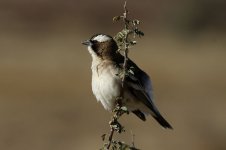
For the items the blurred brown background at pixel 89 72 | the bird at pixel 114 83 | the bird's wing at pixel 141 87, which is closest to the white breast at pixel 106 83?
the bird at pixel 114 83

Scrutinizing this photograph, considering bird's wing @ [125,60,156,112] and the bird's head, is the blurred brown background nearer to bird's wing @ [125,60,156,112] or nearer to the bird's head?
the bird's head

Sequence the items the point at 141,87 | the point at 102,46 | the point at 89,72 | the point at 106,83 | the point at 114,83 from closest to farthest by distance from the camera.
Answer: the point at 114,83 → the point at 106,83 → the point at 141,87 → the point at 102,46 → the point at 89,72

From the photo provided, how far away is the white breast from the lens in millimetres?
8094

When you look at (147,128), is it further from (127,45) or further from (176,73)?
(127,45)

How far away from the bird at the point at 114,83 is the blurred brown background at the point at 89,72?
9755 millimetres

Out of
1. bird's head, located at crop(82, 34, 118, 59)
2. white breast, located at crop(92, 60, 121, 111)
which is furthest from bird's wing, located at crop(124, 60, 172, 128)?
bird's head, located at crop(82, 34, 118, 59)

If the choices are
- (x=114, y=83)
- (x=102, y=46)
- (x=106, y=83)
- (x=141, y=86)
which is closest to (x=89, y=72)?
(x=102, y=46)

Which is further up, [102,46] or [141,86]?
[102,46]

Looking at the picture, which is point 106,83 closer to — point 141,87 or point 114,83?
point 114,83

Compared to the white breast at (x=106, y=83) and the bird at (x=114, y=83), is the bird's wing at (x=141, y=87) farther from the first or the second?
the white breast at (x=106, y=83)

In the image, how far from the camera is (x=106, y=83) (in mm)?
8203

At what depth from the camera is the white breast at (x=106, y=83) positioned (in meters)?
8.09

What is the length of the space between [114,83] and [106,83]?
0.44 ft

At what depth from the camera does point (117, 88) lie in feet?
26.5
